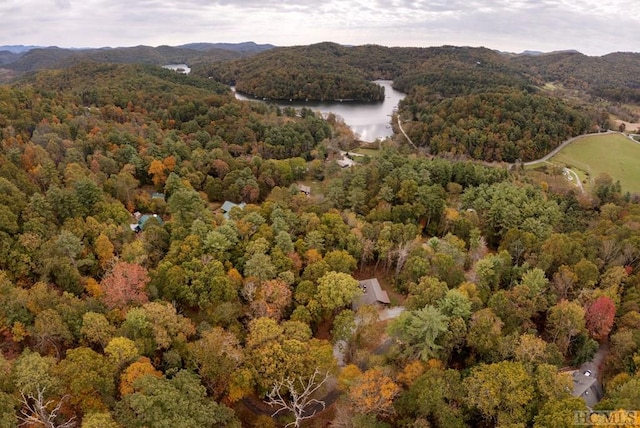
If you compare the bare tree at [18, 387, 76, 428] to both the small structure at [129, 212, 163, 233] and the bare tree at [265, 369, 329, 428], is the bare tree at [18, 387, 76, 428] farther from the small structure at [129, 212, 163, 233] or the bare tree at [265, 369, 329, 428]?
the small structure at [129, 212, 163, 233]

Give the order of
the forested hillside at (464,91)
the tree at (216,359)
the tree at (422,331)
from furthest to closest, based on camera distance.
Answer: the forested hillside at (464,91)
the tree at (422,331)
the tree at (216,359)

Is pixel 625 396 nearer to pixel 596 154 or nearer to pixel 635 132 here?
pixel 596 154

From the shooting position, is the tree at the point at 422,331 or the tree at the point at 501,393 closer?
the tree at the point at 501,393

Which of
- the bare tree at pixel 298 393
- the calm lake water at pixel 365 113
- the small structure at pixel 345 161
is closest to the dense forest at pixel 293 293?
the bare tree at pixel 298 393

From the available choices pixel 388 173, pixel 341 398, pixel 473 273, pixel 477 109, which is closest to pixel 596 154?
pixel 477 109

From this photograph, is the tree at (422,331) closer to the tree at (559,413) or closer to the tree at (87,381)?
the tree at (559,413)

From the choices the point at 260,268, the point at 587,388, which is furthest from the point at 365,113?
the point at 587,388

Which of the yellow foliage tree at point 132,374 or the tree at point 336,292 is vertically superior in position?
the tree at point 336,292
